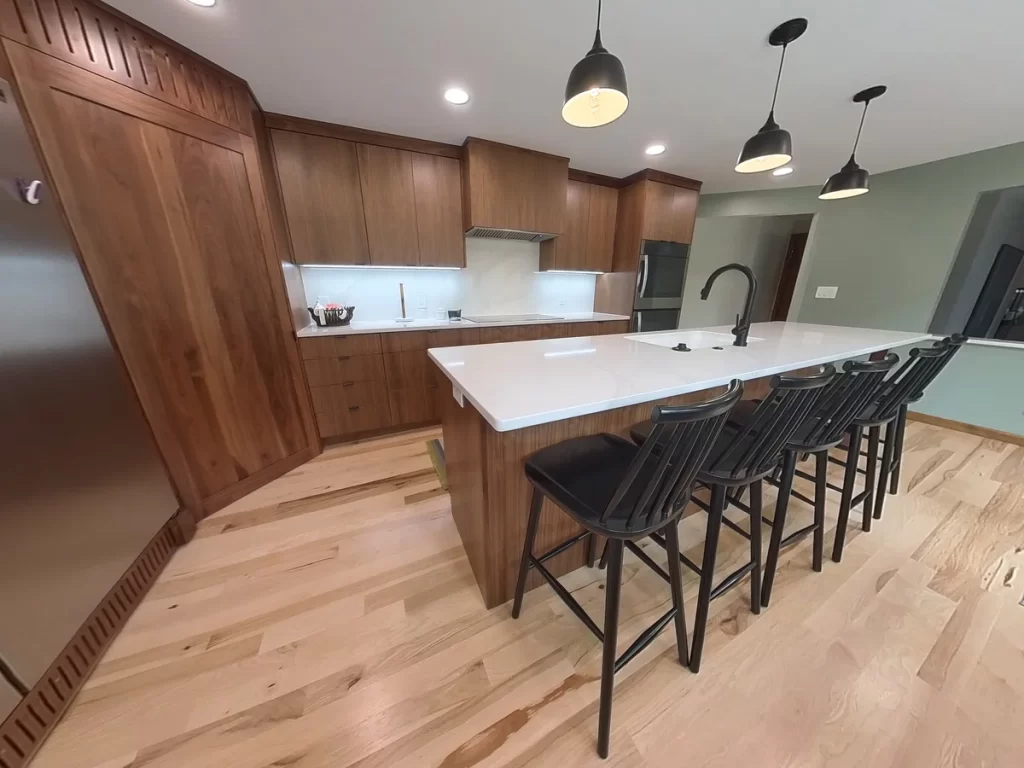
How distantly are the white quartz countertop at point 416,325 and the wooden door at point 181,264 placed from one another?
0.88ft

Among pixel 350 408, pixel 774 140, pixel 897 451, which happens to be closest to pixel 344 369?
pixel 350 408

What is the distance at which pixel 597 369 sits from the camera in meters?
1.26

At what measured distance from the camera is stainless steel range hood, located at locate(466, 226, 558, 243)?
2930mm

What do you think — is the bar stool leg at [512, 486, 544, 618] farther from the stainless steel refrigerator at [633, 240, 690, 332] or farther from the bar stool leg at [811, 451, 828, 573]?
the stainless steel refrigerator at [633, 240, 690, 332]

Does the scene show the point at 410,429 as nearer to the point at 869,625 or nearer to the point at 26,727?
the point at 26,727

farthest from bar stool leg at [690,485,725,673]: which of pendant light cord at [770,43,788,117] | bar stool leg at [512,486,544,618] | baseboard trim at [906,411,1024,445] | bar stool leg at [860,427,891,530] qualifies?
baseboard trim at [906,411,1024,445]

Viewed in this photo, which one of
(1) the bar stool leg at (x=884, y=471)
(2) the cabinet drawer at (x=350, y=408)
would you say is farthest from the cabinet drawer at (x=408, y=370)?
(1) the bar stool leg at (x=884, y=471)

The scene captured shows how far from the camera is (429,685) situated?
1089 millimetres

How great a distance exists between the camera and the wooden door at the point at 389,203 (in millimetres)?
2488

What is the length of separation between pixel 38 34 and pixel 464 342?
2294mm

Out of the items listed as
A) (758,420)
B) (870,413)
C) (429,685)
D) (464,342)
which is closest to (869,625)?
(870,413)

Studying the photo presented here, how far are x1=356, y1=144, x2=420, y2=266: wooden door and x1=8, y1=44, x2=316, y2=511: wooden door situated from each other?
76 centimetres

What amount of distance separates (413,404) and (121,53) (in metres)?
2.26

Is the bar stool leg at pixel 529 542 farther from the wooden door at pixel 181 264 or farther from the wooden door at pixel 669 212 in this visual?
the wooden door at pixel 669 212
